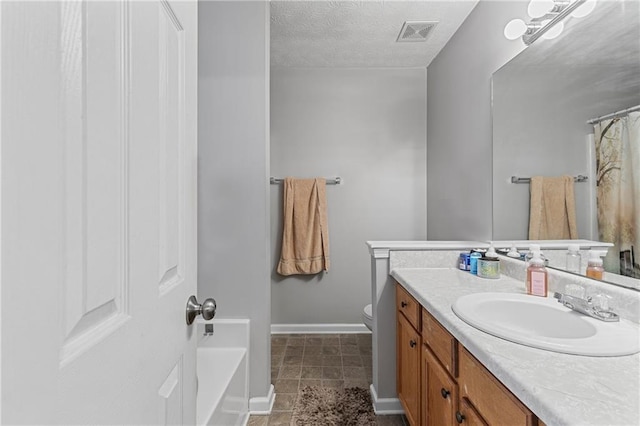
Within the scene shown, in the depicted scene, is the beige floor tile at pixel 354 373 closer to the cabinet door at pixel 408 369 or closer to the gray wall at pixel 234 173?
the cabinet door at pixel 408 369

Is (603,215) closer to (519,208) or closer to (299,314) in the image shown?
(519,208)

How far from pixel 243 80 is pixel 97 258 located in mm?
1659

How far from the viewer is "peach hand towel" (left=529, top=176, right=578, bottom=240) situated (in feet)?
4.27

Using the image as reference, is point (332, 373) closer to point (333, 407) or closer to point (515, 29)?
point (333, 407)

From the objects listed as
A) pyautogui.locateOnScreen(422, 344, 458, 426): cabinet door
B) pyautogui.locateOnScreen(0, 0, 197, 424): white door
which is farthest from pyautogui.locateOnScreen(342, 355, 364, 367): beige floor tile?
pyautogui.locateOnScreen(0, 0, 197, 424): white door

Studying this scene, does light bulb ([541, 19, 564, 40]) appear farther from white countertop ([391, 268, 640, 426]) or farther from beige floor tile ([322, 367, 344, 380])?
beige floor tile ([322, 367, 344, 380])

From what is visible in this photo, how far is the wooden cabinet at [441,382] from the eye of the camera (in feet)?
2.53

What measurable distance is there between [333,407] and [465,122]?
2.03 meters

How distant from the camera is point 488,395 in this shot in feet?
2.68

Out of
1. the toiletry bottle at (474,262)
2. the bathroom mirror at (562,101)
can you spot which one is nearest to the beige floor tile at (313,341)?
the toiletry bottle at (474,262)

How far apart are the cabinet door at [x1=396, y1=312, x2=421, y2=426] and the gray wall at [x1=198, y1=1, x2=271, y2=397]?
30.2 inches

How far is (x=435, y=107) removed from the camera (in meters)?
2.78

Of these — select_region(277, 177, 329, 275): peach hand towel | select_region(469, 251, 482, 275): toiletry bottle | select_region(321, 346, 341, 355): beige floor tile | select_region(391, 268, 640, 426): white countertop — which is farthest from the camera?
select_region(277, 177, 329, 275): peach hand towel

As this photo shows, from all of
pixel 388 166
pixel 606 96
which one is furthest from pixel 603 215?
pixel 388 166
